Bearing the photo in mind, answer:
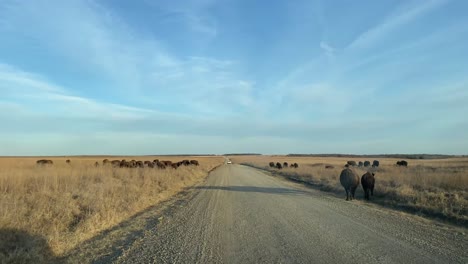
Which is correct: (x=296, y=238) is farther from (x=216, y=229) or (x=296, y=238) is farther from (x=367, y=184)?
(x=367, y=184)

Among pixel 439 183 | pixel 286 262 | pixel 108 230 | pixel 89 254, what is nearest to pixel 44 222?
pixel 108 230

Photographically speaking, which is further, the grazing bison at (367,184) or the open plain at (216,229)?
the grazing bison at (367,184)

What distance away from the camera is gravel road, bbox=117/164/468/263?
6.70 meters

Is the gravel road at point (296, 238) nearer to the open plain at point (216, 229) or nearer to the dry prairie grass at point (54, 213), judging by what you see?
the open plain at point (216, 229)

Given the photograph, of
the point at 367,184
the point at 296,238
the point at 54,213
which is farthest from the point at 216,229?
the point at 367,184

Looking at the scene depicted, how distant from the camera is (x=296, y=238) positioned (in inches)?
324

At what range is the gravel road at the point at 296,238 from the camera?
6703mm

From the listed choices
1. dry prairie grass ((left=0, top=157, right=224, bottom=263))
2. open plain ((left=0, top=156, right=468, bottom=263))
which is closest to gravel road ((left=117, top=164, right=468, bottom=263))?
open plain ((left=0, top=156, right=468, bottom=263))

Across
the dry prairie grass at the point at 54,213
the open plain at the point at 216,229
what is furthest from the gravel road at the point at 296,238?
the dry prairie grass at the point at 54,213

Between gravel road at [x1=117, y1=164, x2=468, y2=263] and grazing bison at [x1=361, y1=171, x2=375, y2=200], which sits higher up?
grazing bison at [x1=361, y1=171, x2=375, y2=200]

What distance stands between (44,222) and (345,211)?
365 inches

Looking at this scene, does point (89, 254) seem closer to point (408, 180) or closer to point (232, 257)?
point (232, 257)

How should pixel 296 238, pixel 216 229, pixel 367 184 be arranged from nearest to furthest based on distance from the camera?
1. pixel 296 238
2. pixel 216 229
3. pixel 367 184

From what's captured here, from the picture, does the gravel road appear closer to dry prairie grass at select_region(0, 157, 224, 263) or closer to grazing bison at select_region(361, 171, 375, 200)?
dry prairie grass at select_region(0, 157, 224, 263)
